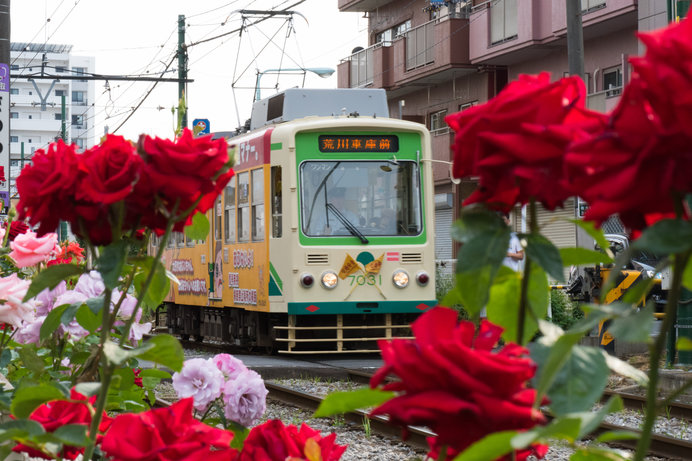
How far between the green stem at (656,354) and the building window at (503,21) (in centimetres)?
2658

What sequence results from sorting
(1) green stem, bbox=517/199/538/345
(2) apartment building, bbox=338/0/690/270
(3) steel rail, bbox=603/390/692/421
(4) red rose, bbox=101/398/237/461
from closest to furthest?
(1) green stem, bbox=517/199/538/345
(4) red rose, bbox=101/398/237/461
(3) steel rail, bbox=603/390/692/421
(2) apartment building, bbox=338/0/690/270

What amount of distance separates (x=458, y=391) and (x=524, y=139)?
25 centimetres

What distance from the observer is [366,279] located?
47.5 feet

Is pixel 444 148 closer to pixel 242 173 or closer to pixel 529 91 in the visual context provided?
pixel 242 173

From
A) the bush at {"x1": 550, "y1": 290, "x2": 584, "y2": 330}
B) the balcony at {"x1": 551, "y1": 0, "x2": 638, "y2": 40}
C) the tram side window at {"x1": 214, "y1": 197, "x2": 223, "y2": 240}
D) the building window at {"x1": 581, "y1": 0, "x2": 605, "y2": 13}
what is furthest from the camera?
the building window at {"x1": 581, "y1": 0, "x2": 605, "y2": 13}

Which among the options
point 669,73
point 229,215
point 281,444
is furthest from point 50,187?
point 229,215

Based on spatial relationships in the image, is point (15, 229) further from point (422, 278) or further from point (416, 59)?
point (416, 59)

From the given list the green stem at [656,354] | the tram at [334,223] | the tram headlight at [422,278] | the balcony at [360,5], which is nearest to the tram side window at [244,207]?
the tram at [334,223]

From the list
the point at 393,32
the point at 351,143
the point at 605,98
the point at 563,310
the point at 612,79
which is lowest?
the point at 563,310

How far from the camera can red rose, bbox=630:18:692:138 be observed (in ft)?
3.00

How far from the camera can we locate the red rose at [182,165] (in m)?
1.43

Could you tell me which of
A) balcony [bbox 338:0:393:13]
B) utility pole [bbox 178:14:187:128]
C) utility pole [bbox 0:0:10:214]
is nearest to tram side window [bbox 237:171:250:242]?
utility pole [bbox 0:0:10:214]

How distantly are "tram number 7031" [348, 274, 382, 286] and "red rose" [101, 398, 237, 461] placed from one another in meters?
13.0

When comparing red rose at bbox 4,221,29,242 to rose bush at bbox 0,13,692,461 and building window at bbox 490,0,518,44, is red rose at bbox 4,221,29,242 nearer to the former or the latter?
rose bush at bbox 0,13,692,461
